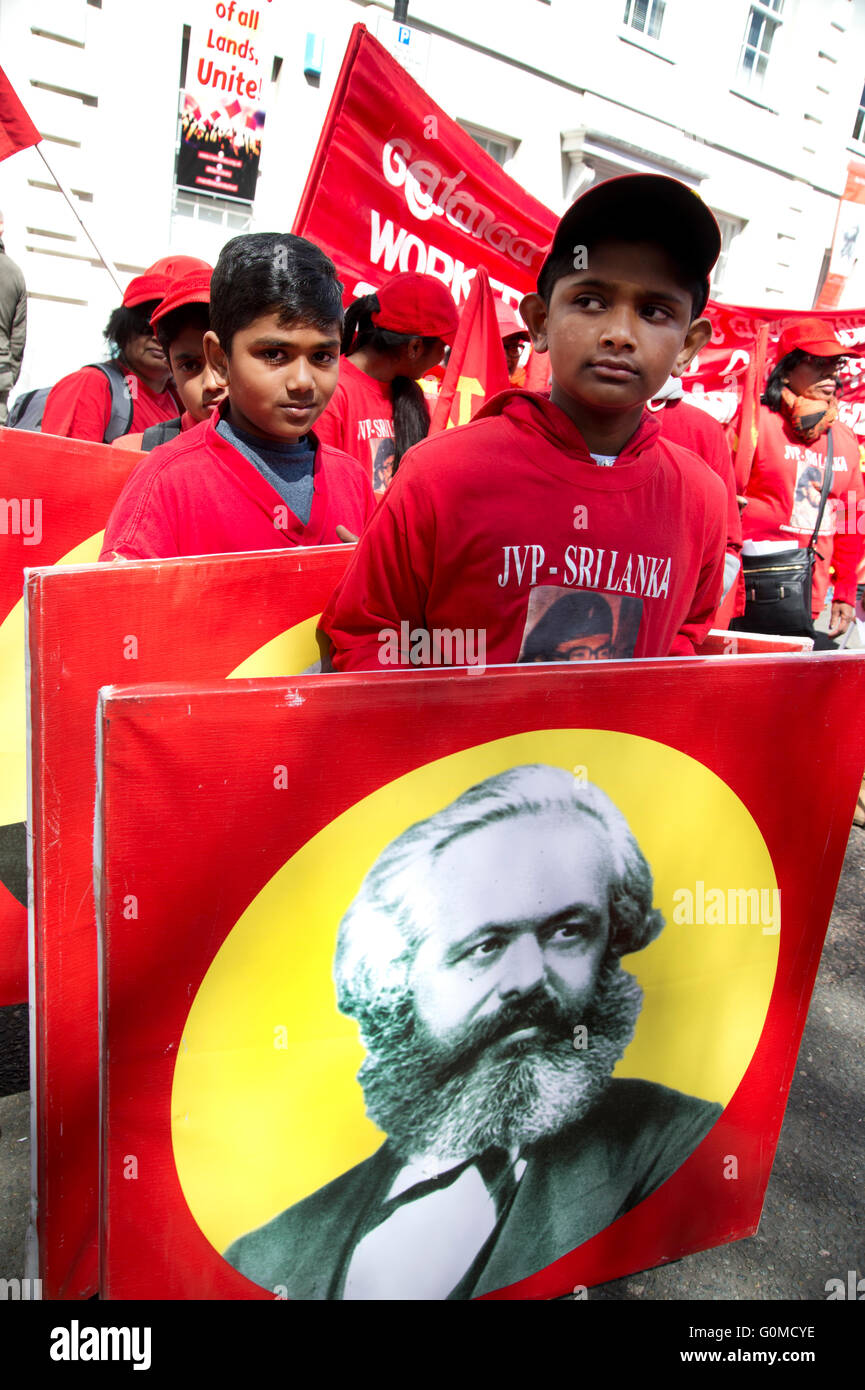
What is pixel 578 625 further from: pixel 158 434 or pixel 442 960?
pixel 158 434

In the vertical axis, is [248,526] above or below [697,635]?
above

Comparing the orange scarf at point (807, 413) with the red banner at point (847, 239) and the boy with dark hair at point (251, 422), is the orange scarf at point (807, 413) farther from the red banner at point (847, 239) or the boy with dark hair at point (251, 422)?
the red banner at point (847, 239)

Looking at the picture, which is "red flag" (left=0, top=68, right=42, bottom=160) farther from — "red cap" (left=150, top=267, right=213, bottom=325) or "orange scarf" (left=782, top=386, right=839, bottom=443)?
"orange scarf" (left=782, top=386, right=839, bottom=443)

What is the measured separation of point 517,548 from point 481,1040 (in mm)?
734

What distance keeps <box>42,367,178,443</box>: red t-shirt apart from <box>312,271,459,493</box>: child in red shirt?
67cm

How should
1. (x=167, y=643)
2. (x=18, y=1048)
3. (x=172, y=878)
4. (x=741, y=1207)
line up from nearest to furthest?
(x=172, y=878)
(x=167, y=643)
(x=741, y=1207)
(x=18, y=1048)

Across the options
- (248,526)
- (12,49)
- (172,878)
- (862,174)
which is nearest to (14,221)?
(12,49)

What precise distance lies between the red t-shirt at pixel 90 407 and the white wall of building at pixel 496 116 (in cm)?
142

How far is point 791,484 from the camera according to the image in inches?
190

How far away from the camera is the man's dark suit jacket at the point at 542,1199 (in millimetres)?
1458
